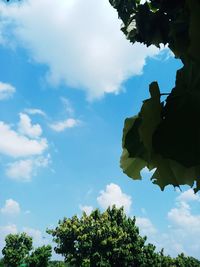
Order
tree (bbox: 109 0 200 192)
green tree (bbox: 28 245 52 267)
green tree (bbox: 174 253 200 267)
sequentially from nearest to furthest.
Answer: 1. tree (bbox: 109 0 200 192)
2. green tree (bbox: 28 245 52 267)
3. green tree (bbox: 174 253 200 267)

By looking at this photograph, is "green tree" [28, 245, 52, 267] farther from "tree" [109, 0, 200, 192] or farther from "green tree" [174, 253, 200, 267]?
"tree" [109, 0, 200, 192]

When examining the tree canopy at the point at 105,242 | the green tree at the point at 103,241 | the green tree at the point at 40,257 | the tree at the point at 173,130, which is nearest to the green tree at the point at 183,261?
the tree canopy at the point at 105,242

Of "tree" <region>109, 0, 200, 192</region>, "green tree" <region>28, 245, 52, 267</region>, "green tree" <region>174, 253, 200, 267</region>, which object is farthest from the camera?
"green tree" <region>174, 253, 200, 267</region>

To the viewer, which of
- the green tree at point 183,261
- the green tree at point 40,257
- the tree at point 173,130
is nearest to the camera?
the tree at point 173,130

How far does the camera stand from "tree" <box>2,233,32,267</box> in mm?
54125

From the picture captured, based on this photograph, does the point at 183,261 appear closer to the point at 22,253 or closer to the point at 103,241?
the point at 103,241

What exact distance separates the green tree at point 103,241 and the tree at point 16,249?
424cm

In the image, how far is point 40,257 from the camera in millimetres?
51844

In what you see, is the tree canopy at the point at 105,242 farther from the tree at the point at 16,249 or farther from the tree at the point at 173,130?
the tree at the point at 173,130

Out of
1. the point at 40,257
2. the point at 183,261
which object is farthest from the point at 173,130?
the point at 183,261

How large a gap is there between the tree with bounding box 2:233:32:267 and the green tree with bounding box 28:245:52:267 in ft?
4.94

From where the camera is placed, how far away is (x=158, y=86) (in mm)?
690

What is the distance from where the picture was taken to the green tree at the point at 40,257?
51656mm

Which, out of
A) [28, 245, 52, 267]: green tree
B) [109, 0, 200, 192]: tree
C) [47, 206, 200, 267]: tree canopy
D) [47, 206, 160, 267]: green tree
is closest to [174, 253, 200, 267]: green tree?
[47, 206, 200, 267]: tree canopy
